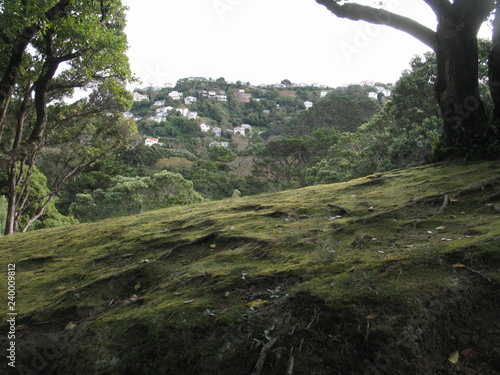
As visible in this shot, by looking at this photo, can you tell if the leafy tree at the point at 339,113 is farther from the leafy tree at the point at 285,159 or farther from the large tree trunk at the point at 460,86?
the large tree trunk at the point at 460,86

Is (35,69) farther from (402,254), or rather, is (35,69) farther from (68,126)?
(402,254)

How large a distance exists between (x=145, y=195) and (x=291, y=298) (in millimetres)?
21319

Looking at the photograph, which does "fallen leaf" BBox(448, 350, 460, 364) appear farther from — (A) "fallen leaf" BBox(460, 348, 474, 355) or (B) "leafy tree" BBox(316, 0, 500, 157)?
(B) "leafy tree" BBox(316, 0, 500, 157)

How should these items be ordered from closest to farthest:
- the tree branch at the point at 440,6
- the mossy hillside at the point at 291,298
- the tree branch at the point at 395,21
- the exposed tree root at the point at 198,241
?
the mossy hillside at the point at 291,298 → the exposed tree root at the point at 198,241 → the tree branch at the point at 440,6 → the tree branch at the point at 395,21

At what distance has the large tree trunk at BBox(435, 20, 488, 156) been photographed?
574cm

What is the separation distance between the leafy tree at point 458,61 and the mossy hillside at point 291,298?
7.34 feet

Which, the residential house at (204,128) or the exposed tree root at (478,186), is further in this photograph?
the residential house at (204,128)

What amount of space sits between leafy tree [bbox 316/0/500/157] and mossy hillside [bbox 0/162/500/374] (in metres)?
2.24

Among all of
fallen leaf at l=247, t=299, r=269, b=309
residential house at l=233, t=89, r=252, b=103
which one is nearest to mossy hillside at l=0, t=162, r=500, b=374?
fallen leaf at l=247, t=299, r=269, b=309

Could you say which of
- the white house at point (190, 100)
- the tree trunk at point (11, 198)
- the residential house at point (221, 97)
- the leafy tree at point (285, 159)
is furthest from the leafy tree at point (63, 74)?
the residential house at point (221, 97)

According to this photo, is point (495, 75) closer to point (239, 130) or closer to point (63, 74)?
point (63, 74)

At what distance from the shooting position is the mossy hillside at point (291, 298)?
1827 mm

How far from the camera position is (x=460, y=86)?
19.8 feet

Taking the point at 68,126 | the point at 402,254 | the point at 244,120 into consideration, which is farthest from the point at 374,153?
the point at 244,120
